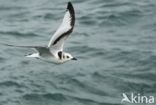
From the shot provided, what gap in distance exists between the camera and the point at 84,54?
14.7 meters

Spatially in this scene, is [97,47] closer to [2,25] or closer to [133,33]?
[133,33]

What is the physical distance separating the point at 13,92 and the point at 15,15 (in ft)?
20.0

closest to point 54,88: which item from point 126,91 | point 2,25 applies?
point 126,91

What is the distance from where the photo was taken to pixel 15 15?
18141 millimetres
